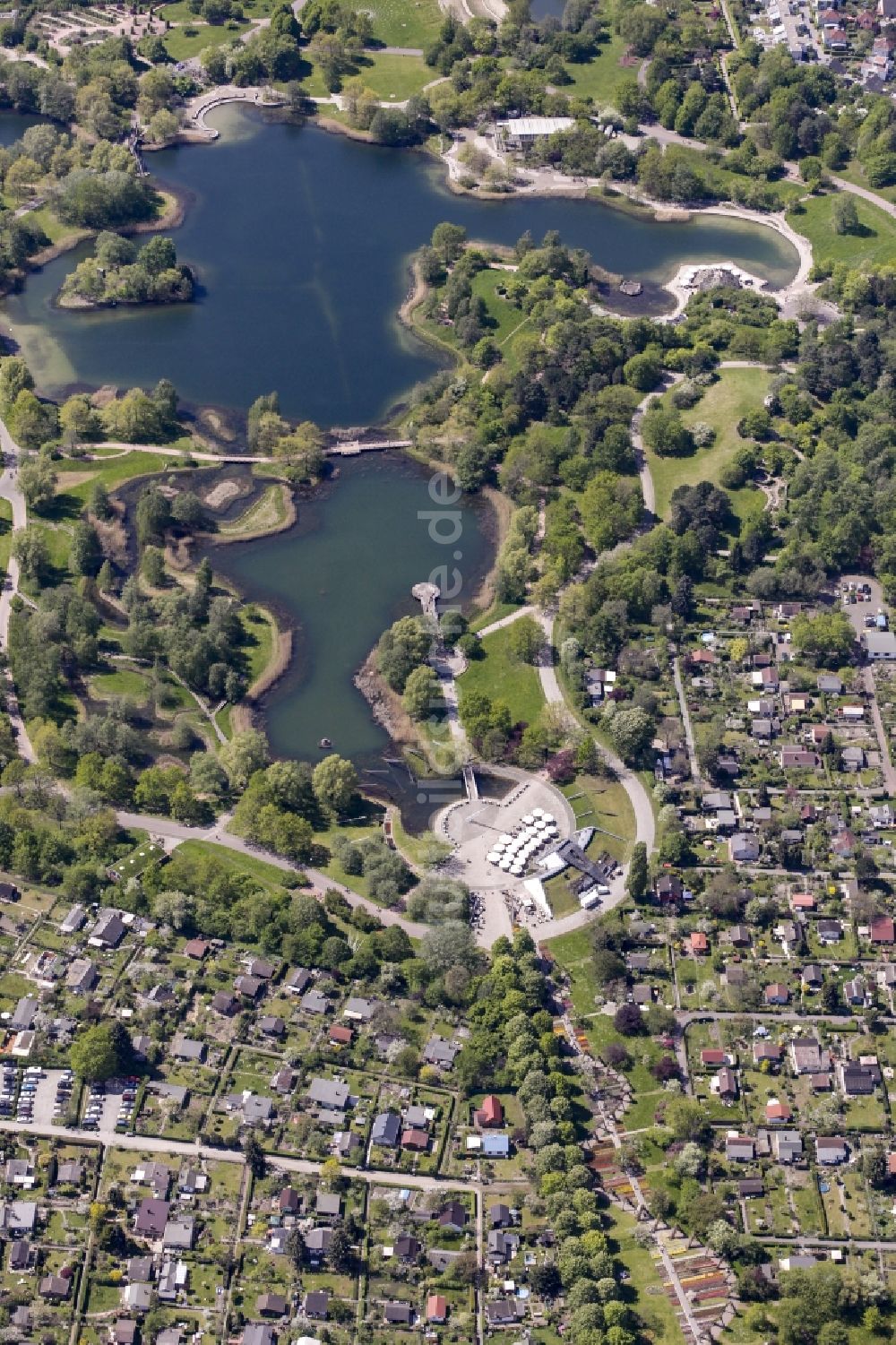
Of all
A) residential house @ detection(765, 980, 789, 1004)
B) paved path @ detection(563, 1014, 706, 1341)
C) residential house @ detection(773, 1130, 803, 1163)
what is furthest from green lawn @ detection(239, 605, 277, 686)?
residential house @ detection(773, 1130, 803, 1163)

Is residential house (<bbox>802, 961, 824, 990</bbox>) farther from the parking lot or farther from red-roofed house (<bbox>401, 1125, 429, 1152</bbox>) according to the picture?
the parking lot

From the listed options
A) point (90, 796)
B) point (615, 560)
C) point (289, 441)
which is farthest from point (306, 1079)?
point (289, 441)

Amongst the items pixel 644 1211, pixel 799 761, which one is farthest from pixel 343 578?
pixel 644 1211

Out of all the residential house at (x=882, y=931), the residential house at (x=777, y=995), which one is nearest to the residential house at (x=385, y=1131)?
the residential house at (x=777, y=995)

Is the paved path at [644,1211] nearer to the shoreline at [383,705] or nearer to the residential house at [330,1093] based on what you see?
the residential house at [330,1093]

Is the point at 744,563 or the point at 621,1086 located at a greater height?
the point at 744,563

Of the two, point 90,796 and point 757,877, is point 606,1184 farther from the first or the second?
point 90,796
